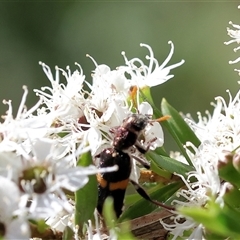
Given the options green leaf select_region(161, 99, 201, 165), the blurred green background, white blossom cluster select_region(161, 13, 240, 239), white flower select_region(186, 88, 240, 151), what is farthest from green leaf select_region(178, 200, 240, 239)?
the blurred green background

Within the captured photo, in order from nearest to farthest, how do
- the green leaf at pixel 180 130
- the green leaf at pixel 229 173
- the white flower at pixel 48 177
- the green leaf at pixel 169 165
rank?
the white flower at pixel 48 177, the green leaf at pixel 229 173, the green leaf at pixel 169 165, the green leaf at pixel 180 130

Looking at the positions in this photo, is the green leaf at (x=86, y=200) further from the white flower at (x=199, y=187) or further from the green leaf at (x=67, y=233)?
the white flower at (x=199, y=187)

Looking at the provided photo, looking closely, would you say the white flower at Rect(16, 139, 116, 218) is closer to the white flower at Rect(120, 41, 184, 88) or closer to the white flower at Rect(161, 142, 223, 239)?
the white flower at Rect(161, 142, 223, 239)

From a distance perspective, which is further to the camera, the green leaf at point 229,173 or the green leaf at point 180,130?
the green leaf at point 180,130

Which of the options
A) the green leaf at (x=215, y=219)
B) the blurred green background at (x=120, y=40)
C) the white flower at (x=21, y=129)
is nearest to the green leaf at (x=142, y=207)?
the white flower at (x=21, y=129)

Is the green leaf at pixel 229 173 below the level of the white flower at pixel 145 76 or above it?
below
